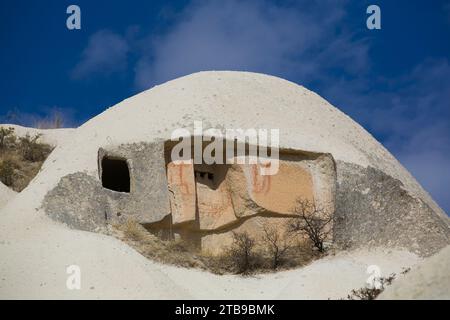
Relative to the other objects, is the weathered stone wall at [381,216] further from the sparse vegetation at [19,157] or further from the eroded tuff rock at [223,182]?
the sparse vegetation at [19,157]

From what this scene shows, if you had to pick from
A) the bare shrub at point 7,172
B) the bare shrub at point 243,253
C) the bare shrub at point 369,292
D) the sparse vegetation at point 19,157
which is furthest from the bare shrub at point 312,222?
the bare shrub at point 7,172

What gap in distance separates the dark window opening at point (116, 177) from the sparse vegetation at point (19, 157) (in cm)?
371

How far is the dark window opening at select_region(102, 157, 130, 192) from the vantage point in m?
18.9

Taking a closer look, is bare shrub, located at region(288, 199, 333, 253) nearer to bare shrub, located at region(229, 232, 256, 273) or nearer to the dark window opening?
bare shrub, located at region(229, 232, 256, 273)

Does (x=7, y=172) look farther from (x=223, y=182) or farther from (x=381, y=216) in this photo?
(x=381, y=216)

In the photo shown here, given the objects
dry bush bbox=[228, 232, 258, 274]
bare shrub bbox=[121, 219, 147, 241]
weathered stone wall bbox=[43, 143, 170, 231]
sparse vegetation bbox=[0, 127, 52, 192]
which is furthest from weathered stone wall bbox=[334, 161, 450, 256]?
sparse vegetation bbox=[0, 127, 52, 192]

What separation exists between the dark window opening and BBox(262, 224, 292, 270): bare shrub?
11.8 ft

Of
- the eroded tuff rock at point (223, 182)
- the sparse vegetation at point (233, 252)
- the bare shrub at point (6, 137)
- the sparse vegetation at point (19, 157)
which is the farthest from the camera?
the bare shrub at point (6, 137)

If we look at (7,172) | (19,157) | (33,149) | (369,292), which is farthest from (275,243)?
(33,149)

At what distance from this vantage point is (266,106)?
20125mm

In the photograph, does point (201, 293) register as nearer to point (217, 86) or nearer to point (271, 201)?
point (271, 201)

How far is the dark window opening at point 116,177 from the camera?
62.0ft

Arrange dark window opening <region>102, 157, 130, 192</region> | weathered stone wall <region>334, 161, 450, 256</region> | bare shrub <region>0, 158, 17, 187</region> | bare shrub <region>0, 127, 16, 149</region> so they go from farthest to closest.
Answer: bare shrub <region>0, 127, 16, 149</region> < bare shrub <region>0, 158, 17, 187</region> < dark window opening <region>102, 157, 130, 192</region> < weathered stone wall <region>334, 161, 450, 256</region>

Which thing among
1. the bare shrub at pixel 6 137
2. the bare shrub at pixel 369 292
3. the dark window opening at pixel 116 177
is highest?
the bare shrub at pixel 6 137
